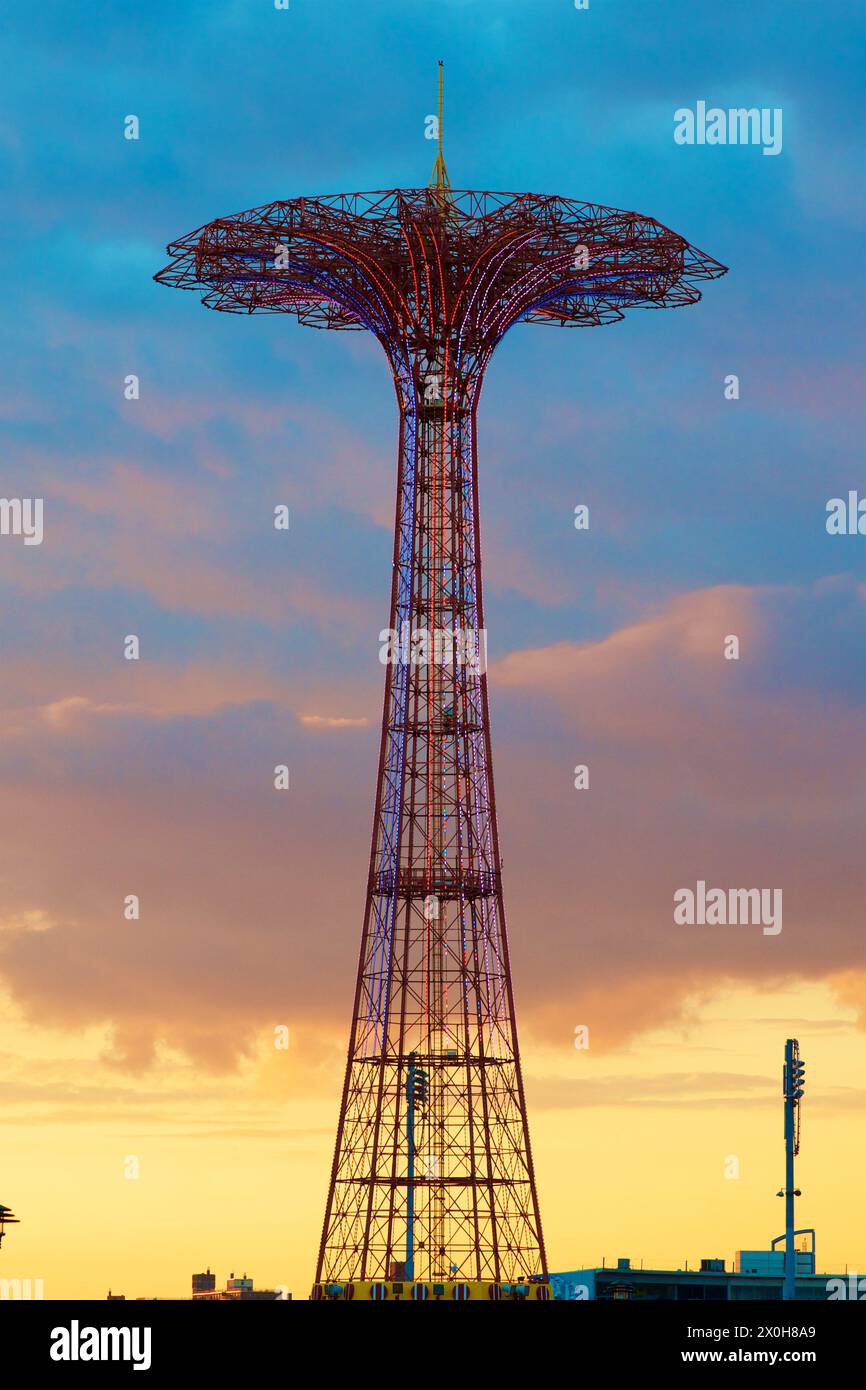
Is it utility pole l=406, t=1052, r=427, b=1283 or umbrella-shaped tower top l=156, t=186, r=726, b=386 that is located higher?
umbrella-shaped tower top l=156, t=186, r=726, b=386

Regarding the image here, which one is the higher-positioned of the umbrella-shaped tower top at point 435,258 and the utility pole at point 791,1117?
the umbrella-shaped tower top at point 435,258

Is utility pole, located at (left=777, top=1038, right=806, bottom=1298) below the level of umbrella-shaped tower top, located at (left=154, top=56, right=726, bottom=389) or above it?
below

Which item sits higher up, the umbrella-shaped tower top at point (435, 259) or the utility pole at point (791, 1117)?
the umbrella-shaped tower top at point (435, 259)

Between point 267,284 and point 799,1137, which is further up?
point 267,284

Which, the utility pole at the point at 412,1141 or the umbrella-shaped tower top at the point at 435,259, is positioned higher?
the umbrella-shaped tower top at the point at 435,259

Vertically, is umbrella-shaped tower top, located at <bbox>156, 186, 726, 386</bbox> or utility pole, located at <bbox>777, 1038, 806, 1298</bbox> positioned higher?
umbrella-shaped tower top, located at <bbox>156, 186, 726, 386</bbox>
